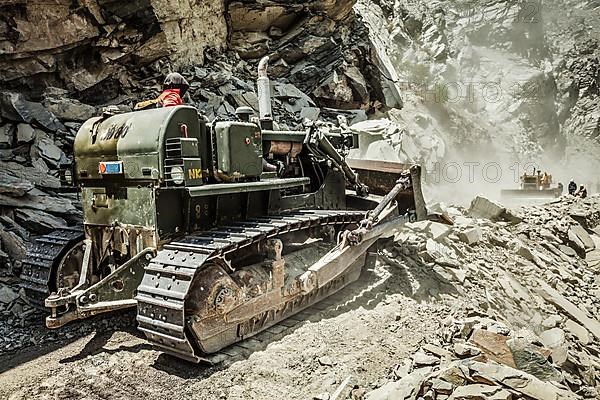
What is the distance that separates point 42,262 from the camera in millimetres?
5438

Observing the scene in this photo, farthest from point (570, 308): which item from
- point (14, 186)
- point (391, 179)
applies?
point (14, 186)

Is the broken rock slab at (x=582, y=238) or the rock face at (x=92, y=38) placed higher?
the rock face at (x=92, y=38)

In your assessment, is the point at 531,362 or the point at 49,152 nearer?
the point at 531,362

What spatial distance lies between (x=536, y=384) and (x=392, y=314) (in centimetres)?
187

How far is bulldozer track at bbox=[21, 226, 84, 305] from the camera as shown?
17.6 feet

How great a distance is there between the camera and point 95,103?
12461mm

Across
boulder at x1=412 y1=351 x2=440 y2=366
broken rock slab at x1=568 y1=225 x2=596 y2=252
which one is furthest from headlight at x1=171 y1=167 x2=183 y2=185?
broken rock slab at x1=568 y1=225 x2=596 y2=252

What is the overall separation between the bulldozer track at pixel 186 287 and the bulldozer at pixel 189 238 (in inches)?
0.5

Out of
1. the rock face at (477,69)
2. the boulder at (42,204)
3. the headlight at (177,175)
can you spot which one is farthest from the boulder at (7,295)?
the rock face at (477,69)

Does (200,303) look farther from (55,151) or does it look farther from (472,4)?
(472,4)

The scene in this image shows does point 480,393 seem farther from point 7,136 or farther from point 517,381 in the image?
point 7,136

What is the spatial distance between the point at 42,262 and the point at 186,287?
2.35 metres

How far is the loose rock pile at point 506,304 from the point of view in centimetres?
412

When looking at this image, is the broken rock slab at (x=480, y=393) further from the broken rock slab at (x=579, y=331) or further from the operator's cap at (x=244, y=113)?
the broken rock slab at (x=579, y=331)
